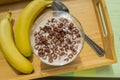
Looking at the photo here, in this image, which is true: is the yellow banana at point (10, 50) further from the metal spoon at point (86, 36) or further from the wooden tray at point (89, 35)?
the metal spoon at point (86, 36)

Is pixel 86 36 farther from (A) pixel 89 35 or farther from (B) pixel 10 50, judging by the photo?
(B) pixel 10 50

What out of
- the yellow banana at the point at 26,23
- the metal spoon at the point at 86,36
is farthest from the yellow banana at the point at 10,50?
the metal spoon at the point at 86,36

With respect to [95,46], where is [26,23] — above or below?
above

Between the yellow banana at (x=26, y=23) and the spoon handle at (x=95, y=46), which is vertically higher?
the yellow banana at (x=26, y=23)

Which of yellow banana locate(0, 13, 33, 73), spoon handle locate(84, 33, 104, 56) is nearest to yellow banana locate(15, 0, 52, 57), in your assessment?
yellow banana locate(0, 13, 33, 73)

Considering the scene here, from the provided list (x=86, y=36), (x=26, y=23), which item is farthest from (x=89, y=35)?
(x=26, y=23)
